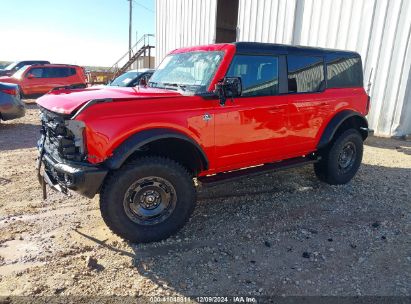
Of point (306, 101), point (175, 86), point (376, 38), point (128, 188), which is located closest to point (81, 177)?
point (128, 188)

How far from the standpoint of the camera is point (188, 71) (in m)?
4.05

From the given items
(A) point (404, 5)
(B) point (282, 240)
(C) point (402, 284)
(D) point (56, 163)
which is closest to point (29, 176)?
(D) point (56, 163)

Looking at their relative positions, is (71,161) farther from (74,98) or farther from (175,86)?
(175,86)

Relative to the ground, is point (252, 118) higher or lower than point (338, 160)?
higher

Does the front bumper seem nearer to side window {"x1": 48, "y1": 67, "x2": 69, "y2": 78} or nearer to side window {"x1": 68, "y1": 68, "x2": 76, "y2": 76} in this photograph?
side window {"x1": 48, "y1": 67, "x2": 69, "y2": 78}

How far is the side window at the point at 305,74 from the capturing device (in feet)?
14.1

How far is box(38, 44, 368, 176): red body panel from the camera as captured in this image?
2998 millimetres

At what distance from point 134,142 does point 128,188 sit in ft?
1.52

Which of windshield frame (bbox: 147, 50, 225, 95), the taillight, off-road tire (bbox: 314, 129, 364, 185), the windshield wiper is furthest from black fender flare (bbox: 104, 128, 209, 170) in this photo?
the taillight

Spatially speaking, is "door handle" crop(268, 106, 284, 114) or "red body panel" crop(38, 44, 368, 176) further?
"door handle" crop(268, 106, 284, 114)

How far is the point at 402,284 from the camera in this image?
9.27 ft

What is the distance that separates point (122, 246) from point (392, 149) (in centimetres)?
682

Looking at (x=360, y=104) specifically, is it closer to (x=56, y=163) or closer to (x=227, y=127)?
A: (x=227, y=127)

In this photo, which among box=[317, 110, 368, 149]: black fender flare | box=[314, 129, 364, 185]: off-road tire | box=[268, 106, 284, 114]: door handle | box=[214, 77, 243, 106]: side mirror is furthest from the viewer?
box=[314, 129, 364, 185]: off-road tire
